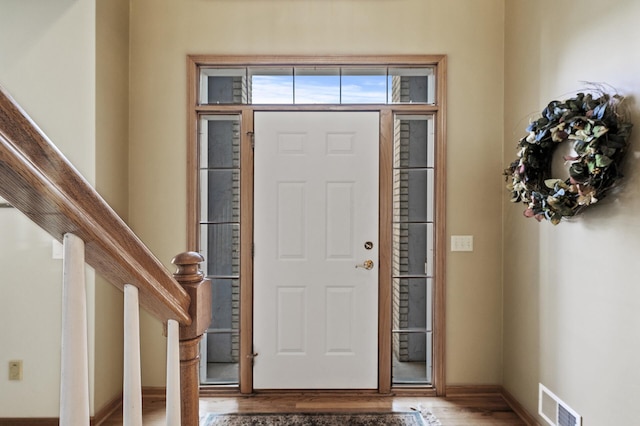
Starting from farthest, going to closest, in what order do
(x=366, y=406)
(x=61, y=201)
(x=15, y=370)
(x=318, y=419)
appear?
(x=366, y=406) < (x=318, y=419) < (x=15, y=370) < (x=61, y=201)

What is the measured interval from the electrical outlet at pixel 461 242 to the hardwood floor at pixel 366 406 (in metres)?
1.03

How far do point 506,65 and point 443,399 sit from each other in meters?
2.34

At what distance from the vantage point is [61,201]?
20.4 inches

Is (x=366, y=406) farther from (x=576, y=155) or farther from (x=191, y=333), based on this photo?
(x=191, y=333)

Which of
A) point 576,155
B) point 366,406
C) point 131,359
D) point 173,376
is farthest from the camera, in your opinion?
point 366,406

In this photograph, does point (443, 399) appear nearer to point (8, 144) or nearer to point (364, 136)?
point (364, 136)

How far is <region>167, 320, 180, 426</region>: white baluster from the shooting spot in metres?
0.84

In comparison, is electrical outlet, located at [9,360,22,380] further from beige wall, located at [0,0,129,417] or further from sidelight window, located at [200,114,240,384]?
sidelight window, located at [200,114,240,384]

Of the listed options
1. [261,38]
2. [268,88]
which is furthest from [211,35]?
[268,88]

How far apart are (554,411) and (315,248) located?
1.68m

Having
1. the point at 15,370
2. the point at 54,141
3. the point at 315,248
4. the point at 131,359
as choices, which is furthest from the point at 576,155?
the point at 15,370

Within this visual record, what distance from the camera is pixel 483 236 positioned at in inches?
111

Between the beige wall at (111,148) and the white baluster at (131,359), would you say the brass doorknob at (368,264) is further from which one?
the white baluster at (131,359)

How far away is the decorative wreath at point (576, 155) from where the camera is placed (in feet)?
5.49
